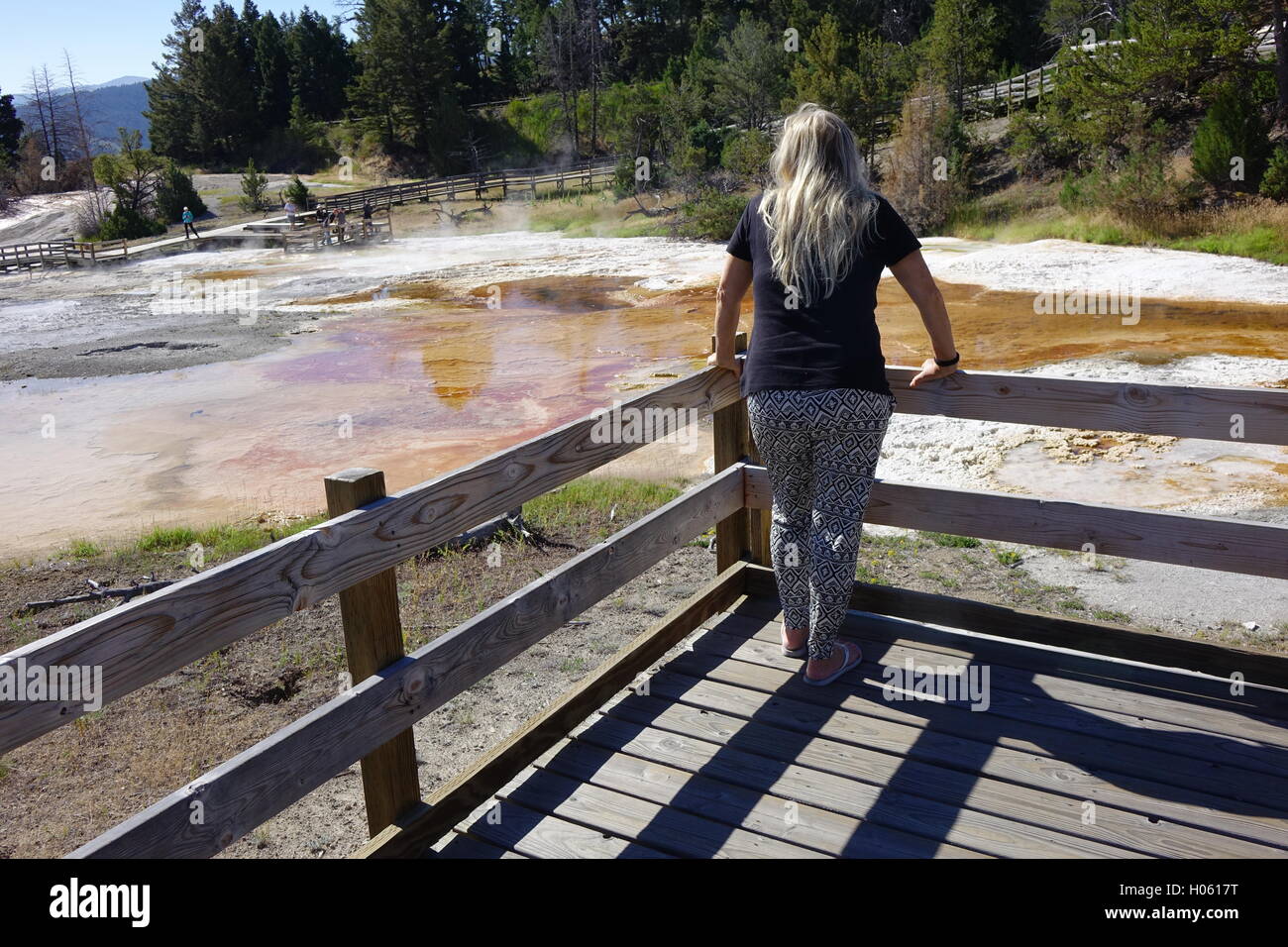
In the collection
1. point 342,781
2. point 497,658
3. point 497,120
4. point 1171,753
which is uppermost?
point 497,120

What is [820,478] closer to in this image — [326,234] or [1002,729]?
[1002,729]

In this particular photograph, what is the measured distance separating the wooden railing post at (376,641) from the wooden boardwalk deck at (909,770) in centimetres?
20

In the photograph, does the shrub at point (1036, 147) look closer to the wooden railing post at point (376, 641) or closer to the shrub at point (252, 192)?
the wooden railing post at point (376, 641)

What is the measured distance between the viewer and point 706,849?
2.87m

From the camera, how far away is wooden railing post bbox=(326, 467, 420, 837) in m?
2.75

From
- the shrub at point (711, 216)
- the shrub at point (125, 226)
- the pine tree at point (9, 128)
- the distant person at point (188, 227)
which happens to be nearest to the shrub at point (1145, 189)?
the shrub at point (711, 216)

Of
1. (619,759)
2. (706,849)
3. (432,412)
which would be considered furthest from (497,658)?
(432,412)

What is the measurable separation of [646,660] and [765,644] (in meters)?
0.50

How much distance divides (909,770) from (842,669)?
651mm

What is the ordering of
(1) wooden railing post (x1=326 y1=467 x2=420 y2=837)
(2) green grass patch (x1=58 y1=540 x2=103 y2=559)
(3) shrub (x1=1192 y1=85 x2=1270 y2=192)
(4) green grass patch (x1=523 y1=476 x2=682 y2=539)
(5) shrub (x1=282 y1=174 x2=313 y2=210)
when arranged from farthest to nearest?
(5) shrub (x1=282 y1=174 x2=313 y2=210)
(3) shrub (x1=1192 y1=85 x2=1270 y2=192)
(2) green grass patch (x1=58 y1=540 x2=103 y2=559)
(4) green grass patch (x1=523 y1=476 x2=682 y2=539)
(1) wooden railing post (x1=326 y1=467 x2=420 y2=837)

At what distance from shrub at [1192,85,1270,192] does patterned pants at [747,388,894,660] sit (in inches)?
951

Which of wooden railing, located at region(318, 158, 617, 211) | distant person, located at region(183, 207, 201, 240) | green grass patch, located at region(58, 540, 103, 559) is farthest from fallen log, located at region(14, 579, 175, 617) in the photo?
wooden railing, located at region(318, 158, 617, 211)

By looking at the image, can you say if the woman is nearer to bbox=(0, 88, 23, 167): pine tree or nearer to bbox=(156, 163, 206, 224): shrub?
bbox=(156, 163, 206, 224): shrub
